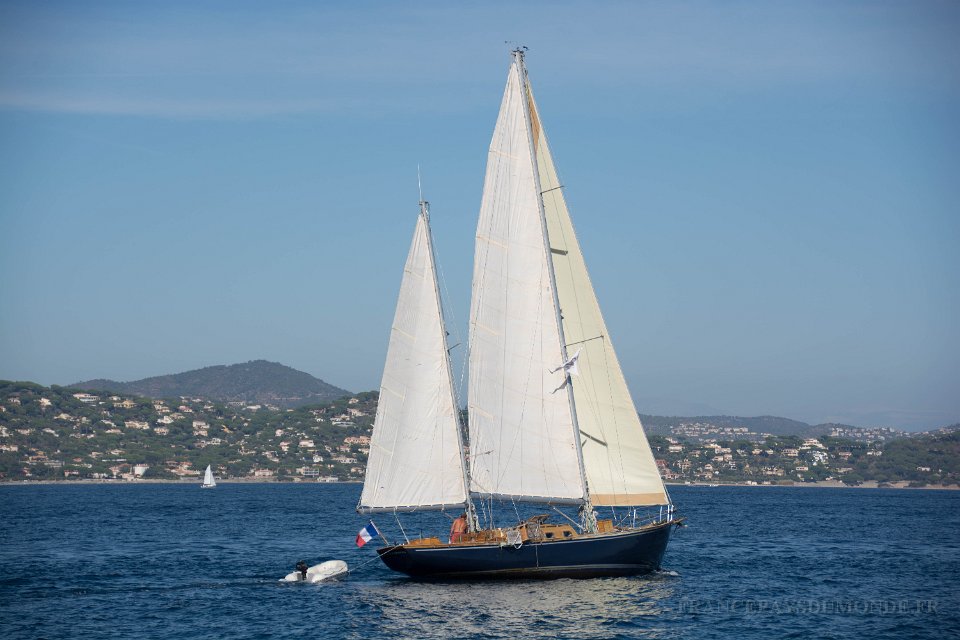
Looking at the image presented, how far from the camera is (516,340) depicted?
166 ft

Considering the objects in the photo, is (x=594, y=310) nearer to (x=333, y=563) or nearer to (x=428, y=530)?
(x=333, y=563)

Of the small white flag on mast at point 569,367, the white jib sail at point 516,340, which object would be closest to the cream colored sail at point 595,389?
the white jib sail at point 516,340

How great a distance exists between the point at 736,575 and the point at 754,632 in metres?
16.7

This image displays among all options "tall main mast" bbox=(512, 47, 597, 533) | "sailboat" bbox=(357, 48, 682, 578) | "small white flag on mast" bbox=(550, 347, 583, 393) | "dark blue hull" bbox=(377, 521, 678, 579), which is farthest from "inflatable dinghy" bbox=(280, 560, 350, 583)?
"small white flag on mast" bbox=(550, 347, 583, 393)

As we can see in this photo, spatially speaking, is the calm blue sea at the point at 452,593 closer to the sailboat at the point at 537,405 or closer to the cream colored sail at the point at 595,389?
the sailboat at the point at 537,405

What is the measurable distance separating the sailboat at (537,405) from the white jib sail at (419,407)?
1.52 m

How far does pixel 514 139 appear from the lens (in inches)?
1969

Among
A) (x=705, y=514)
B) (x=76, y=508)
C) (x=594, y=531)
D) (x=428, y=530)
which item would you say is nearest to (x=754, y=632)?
(x=594, y=531)

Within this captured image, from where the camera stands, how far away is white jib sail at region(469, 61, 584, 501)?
164 ft

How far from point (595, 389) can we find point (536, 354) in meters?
3.25

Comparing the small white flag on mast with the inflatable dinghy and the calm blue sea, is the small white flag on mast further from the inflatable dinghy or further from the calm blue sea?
the inflatable dinghy

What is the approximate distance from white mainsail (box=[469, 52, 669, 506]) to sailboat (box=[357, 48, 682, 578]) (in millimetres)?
46

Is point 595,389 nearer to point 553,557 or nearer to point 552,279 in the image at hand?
point 552,279

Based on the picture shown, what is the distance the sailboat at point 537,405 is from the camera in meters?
49.2
